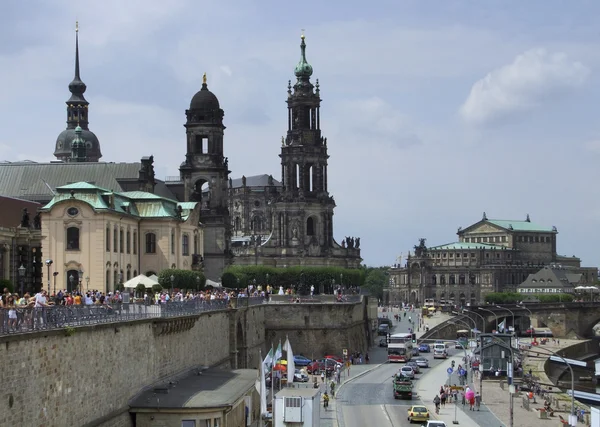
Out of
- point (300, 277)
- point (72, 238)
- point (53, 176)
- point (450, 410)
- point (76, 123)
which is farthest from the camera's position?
point (76, 123)

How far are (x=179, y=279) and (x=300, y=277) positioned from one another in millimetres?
48497

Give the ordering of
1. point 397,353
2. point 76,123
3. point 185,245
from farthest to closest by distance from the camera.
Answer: point 76,123
point 397,353
point 185,245

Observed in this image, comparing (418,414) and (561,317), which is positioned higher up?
(561,317)

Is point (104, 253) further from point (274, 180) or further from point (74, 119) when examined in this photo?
point (274, 180)

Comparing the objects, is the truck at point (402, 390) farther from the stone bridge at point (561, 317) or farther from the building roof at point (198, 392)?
the stone bridge at point (561, 317)

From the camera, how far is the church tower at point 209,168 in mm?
107250

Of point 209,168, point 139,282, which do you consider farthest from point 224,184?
point 139,282

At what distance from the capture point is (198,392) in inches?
1847

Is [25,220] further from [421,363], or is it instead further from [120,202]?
[421,363]

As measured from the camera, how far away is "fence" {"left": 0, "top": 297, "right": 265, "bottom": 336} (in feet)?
105

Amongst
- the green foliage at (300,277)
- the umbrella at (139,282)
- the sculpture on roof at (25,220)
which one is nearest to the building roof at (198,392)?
the umbrella at (139,282)

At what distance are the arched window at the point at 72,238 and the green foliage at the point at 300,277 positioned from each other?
4646 centimetres

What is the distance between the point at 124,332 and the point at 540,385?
51.4 m

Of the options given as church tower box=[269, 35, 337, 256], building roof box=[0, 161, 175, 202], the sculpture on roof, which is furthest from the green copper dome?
the sculpture on roof
